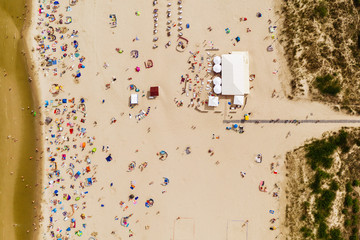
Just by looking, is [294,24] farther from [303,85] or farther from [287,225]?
[287,225]

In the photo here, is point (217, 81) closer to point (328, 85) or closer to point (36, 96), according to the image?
point (328, 85)

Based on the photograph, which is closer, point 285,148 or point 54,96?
point 285,148

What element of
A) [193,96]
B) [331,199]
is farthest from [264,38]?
[331,199]

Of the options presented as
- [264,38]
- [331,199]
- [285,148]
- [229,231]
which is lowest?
[229,231]

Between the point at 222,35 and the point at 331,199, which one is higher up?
the point at 222,35

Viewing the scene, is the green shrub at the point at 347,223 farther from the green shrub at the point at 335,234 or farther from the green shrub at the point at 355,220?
the green shrub at the point at 335,234

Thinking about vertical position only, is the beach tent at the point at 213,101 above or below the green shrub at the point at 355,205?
above

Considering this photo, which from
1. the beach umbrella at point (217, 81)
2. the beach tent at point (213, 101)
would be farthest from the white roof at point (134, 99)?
the beach umbrella at point (217, 81)

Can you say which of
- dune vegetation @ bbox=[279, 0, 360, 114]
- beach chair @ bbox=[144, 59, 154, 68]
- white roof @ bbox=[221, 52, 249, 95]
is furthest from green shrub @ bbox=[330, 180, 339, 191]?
beach chair @ bbox=[144, 59, 154, 68]
